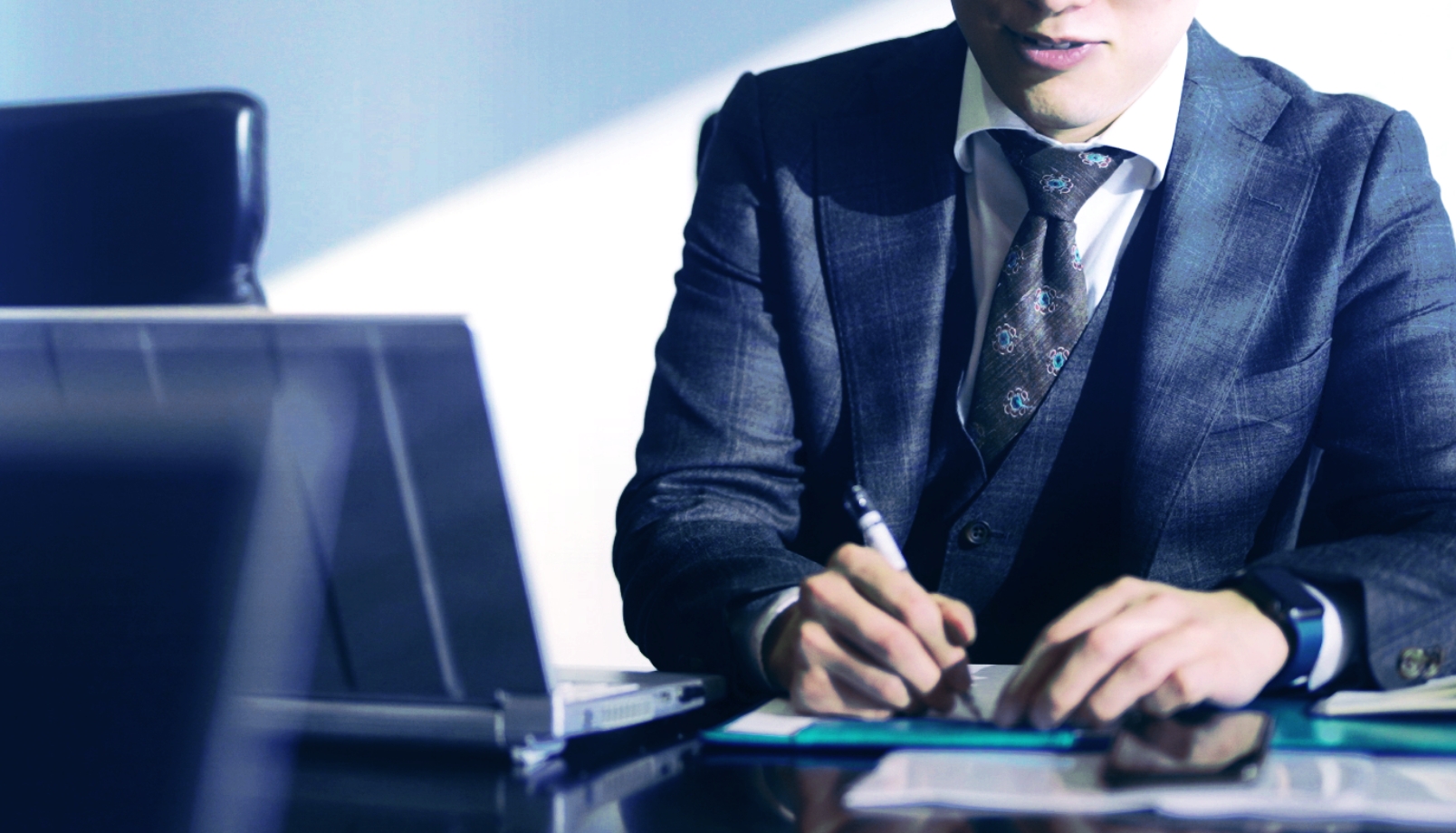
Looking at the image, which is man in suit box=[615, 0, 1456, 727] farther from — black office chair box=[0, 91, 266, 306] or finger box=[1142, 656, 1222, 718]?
black office chair box=[0, 91, 266, 306]

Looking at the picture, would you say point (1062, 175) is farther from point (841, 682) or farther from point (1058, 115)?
point (841, 682)

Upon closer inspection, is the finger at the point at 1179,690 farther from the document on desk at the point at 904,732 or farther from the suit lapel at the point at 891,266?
the suit lapel at the point at 891,266

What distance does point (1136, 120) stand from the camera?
1.25 metres

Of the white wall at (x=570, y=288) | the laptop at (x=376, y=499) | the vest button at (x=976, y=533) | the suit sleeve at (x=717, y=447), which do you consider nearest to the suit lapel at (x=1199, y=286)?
the vest button at (x=976, y=533)

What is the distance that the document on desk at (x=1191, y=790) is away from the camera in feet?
1.80

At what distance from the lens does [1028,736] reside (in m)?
0.68

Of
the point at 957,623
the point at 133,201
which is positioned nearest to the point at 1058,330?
the point at 957,623

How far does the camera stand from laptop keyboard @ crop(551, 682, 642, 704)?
0.74m

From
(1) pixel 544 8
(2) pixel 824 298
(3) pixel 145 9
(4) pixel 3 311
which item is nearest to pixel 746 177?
(2) pixel 824 298

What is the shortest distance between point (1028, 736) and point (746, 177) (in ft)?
2.65

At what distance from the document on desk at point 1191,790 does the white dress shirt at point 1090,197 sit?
0.67 m

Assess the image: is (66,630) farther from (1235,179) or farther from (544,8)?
(544,8)

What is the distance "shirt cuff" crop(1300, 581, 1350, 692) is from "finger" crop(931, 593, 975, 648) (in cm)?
24

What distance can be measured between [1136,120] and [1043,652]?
0.71 metres
